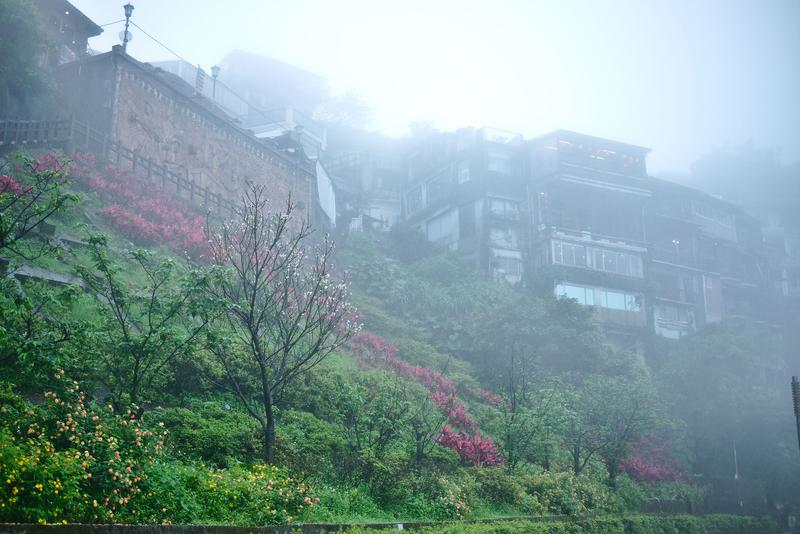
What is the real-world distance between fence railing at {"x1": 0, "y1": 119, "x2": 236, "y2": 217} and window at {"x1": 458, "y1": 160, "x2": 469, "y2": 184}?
2228 cm

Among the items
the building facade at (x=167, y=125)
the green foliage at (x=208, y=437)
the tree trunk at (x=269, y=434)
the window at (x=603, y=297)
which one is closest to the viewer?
the green foliage at (x=208, y=437)

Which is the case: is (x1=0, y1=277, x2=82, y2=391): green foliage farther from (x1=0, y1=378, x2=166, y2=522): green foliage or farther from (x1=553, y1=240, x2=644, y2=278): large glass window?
(x1=553, y1=240, x2=644, y2=278): large glass window

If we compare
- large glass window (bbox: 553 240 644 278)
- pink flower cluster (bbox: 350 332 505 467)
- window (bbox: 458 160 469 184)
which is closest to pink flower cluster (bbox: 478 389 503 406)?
pink flower cluster (bbox: 350 332 505 467)

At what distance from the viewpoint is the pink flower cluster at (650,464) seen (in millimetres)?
Result: 25492

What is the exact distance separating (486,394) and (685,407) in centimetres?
1212

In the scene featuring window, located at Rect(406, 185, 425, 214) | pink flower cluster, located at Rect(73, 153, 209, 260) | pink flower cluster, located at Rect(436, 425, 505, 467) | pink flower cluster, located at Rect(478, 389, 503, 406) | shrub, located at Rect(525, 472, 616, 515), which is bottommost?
shrub, located at Rect(525, 472, 616, 515)

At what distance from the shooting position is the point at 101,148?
87.7ft

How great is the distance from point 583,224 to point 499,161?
768 centimetres

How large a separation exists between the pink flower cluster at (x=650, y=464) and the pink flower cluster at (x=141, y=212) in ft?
59.4

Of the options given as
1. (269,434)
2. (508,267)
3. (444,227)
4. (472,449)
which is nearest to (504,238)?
(508,267)

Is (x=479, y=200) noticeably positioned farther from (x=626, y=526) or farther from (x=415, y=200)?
(x=626, y=526)

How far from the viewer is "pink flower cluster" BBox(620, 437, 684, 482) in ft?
83.6

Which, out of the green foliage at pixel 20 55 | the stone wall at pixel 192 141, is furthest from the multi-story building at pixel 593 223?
the green foliage at pixel 20 55

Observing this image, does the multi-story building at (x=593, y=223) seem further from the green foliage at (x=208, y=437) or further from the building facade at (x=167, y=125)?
the green foliage at (x=208, y=437)
